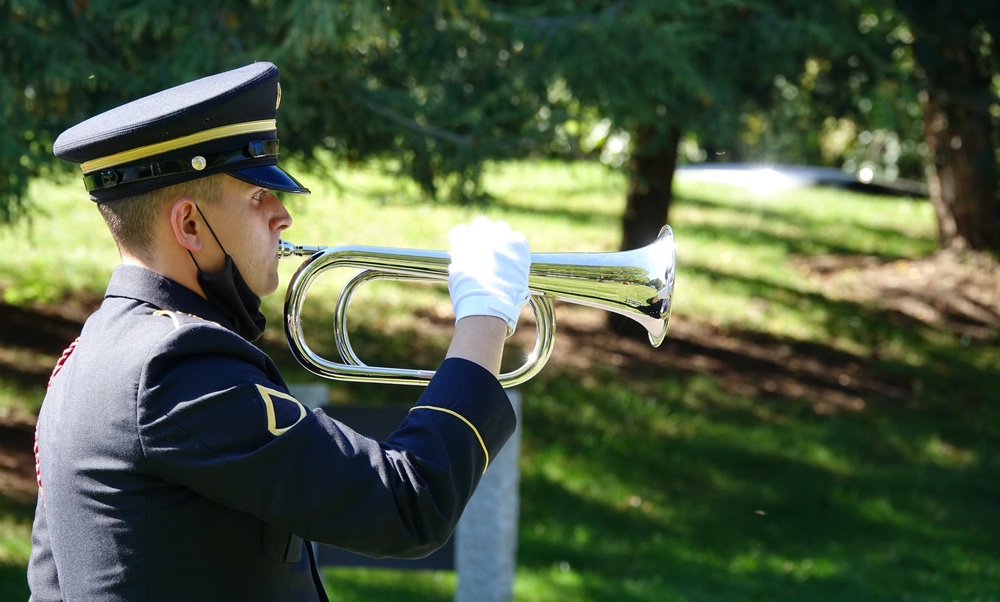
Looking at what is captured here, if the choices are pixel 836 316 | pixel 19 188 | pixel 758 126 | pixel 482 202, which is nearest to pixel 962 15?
pixel 758 126

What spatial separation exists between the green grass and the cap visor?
3.63 meters

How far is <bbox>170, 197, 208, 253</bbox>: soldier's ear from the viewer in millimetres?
1692

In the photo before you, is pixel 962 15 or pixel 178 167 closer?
pixel 178 167

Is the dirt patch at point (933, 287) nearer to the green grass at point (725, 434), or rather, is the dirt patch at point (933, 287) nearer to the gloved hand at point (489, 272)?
the green grass at point (725, 434)

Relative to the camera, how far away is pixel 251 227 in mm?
1752

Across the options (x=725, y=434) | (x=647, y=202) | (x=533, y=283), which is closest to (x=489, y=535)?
(x=533, y=283)

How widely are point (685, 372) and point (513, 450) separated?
162 inches

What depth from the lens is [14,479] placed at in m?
6.03

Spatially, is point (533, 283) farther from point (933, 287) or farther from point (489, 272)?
point (933, 287)

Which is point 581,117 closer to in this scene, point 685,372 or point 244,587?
point 685,372

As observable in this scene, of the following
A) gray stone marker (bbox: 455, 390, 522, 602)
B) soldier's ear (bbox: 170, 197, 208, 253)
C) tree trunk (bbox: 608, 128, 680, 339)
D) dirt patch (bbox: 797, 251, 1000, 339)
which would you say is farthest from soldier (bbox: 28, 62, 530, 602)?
dirt patch (bbox: 797, 251, 1000, 339)

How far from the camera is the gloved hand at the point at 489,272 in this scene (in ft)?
5.86

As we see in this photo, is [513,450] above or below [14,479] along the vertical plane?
above

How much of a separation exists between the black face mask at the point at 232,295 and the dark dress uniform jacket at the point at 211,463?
0.05 meters
